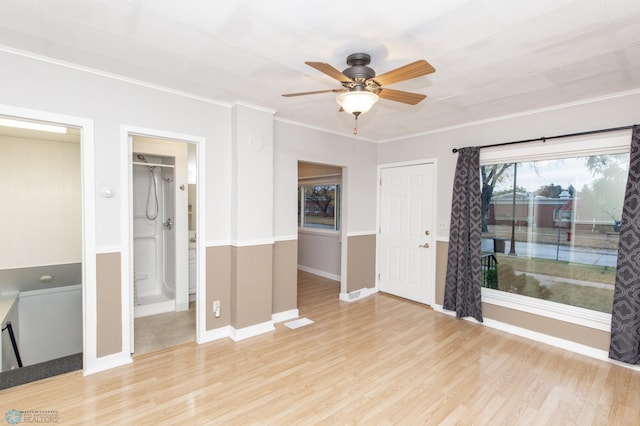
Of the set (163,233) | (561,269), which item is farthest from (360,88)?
(163,233)

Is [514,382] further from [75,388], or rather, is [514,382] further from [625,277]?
[75,388]

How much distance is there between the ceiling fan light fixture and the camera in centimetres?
203

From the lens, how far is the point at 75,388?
2361 mm

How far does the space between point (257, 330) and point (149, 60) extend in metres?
2.80

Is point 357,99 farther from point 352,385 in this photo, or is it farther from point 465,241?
point 465,241

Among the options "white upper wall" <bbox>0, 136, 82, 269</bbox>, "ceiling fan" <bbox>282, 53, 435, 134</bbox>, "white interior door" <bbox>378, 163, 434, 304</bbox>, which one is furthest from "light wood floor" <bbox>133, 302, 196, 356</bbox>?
"white interior door" <bbox>378, 163, 434, 304</bbox>

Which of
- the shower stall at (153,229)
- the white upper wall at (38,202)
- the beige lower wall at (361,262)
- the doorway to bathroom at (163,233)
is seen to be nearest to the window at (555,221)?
the beige lower wall at (361,262)

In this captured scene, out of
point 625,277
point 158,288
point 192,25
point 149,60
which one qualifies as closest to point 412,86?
point 192,25

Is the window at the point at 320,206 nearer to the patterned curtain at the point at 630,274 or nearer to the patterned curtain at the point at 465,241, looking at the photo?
the patterned curtain at the point at 465,241

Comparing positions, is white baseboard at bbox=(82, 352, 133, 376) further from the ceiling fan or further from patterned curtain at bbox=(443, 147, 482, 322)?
patterned curtain at bbox=(443, 147, 482, 322)

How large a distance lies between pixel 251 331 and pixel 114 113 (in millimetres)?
2528

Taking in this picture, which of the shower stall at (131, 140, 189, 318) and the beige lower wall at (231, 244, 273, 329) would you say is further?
the shower stall at (131, 140, 189, 318)

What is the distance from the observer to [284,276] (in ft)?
12.8

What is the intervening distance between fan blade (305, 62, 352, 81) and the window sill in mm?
3200
